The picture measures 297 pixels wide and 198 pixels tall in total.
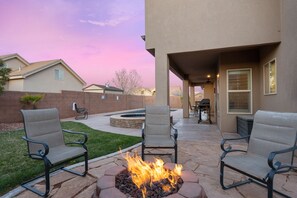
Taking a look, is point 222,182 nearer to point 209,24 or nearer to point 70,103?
point 209,24

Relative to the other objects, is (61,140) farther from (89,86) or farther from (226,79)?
(89,86)

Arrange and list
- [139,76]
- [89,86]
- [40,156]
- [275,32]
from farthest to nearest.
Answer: [139,76] → [89,86] → [275,32] → [40,156]

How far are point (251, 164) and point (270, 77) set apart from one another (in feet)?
13.3

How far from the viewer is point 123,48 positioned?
13477 millimetres

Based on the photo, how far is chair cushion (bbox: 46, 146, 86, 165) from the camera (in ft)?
8.49

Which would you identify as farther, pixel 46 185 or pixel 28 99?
pixel 28 99

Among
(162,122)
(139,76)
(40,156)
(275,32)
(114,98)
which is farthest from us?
(139,76)

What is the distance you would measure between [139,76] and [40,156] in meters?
35.1

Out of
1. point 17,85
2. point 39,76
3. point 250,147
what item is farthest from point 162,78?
point 17,85

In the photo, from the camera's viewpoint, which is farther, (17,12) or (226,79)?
(17,12)

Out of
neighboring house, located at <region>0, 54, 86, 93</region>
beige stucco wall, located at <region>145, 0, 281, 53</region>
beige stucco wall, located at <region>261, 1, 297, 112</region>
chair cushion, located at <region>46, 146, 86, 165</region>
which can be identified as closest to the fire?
chair cushion, located at <region>46, 146, 86, 165</region>

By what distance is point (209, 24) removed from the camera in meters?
5.46

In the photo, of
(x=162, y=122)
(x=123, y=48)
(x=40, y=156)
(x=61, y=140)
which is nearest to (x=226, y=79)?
(x=162, y=122)

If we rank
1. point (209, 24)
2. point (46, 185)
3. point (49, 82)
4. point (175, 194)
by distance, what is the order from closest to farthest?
point (175, 194) → point (46, 185) → point (209, 24) → point (49, 82)
